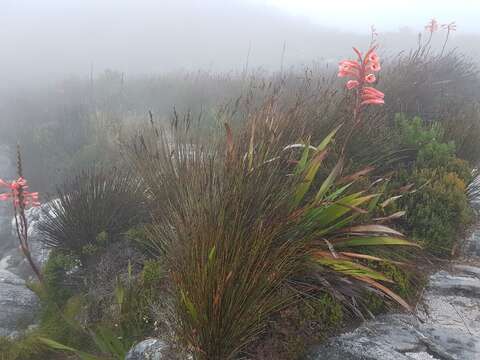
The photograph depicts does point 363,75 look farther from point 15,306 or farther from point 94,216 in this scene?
point 15,306

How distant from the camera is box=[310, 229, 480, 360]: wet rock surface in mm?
2473

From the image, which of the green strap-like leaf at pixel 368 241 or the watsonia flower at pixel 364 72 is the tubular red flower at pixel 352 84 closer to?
the watsonia flower at pixel 364 72

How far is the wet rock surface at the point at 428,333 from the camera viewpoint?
247cm

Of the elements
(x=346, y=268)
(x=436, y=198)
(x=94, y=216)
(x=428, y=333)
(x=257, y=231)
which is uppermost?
(x=257, y=231)

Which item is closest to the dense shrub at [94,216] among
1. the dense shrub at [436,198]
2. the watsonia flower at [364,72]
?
the watsonia flower at [364,72]

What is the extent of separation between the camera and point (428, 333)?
2.67 m

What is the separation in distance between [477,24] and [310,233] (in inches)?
1840

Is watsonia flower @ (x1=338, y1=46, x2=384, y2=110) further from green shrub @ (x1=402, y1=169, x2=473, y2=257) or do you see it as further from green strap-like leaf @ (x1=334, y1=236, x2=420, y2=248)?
green strap-like leaf @ (x1=334, y1=236, x2=420, y2=248)

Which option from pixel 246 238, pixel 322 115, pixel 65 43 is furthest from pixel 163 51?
pixel 246 238

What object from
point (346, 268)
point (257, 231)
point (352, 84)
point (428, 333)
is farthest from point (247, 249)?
point (352, 84)

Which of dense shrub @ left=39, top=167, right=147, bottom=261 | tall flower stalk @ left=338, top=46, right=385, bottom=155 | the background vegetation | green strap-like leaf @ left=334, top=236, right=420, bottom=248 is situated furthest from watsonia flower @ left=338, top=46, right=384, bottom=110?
dense shrub @ left=39, top=167, right=147, bottom=261

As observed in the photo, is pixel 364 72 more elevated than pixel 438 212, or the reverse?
pixel 364 72

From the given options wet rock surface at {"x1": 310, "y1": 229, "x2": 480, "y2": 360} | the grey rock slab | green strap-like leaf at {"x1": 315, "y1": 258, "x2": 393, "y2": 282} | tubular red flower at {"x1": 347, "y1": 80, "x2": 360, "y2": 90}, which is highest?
tubular red flower at {"x1": 347, "y1": 80, "x2": 360, "y2": 90}

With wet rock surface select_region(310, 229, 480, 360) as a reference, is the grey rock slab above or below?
below
